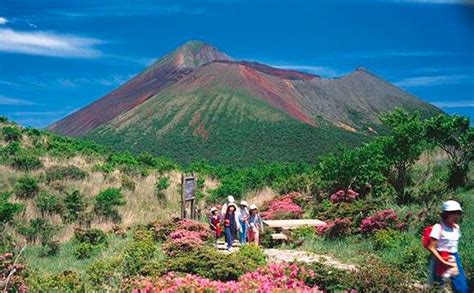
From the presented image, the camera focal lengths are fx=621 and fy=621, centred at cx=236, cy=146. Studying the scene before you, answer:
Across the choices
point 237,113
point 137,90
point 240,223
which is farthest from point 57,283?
point 137,90

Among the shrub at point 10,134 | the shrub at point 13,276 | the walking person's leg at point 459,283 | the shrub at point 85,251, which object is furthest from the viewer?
the shrub at point 10,134

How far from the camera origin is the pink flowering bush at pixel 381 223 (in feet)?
51.3

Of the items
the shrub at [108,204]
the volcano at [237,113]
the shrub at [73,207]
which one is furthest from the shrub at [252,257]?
the volcano at [237,113]

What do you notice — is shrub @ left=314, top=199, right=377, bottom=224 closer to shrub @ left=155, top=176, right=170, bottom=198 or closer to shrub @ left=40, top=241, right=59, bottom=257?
shrub @ left=155, top=176, right=170, bottom=198

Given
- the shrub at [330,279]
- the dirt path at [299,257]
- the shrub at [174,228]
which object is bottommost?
the shrub at [330,279]

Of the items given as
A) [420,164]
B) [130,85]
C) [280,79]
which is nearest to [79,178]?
[420,164]

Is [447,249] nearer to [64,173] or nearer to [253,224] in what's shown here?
[253,224]

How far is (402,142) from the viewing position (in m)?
21.4

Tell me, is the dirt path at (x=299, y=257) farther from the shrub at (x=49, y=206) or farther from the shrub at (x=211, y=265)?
the shrub at (x=49, y=206)

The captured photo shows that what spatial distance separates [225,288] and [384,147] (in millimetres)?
14698

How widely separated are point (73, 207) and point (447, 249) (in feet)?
55.4

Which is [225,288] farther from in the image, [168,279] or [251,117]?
[251,117]

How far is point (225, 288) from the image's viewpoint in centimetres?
874

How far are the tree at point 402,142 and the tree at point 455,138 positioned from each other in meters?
0.58
